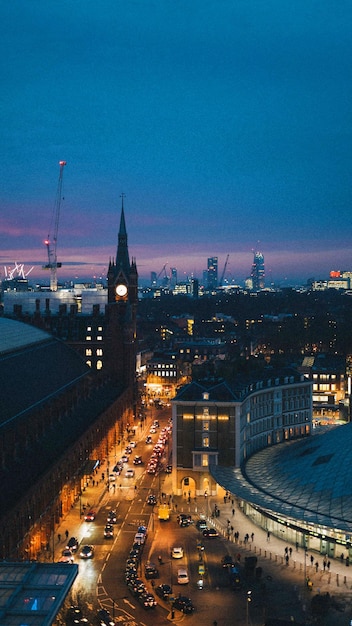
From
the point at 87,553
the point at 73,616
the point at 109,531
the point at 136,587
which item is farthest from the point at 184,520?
the point at 73,616

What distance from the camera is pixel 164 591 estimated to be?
5050 cm

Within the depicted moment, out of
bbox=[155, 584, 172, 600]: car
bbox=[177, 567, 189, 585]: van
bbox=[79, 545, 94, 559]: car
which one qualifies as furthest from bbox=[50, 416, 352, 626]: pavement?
bbox=[177, 567, 189, 585]: van

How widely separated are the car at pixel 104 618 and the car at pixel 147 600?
2.86 meters

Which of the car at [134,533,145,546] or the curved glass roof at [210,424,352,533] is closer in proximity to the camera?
the curved glass roof at [210,424,352,533]

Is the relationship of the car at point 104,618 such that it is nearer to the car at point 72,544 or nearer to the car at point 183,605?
the car at point 183,605

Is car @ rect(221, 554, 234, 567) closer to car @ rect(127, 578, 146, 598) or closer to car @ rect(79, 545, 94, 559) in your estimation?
car @ rect(127, 578, 146, 598)

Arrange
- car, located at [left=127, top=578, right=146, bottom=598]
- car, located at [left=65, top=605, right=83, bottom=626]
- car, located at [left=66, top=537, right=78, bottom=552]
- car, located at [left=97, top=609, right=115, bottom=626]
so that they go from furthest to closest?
car, located at [left=66, top=537, right=78, bottom=552]
car, located at [left=127, top=578, right=146, bottom=598]
car, located at [left=97, top=609, right=115, bottom=626]
car, located at [left=65, top=605, right=83, bottom=626]

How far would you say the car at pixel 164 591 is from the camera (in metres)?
50.2

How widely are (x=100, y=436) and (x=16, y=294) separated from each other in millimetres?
111450

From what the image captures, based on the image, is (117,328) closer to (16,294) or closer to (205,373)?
(205,373)

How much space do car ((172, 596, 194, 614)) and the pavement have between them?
3.89ft

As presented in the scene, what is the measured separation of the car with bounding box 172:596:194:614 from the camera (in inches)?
1886

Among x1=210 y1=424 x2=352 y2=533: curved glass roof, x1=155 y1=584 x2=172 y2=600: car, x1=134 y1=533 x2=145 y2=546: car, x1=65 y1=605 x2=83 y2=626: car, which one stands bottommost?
x1=155 y1=584 x2=172 y2=600: car

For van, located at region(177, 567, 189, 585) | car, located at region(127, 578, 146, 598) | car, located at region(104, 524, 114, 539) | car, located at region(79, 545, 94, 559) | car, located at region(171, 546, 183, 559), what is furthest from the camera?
car, located at region(104, 524, 114, 539)
